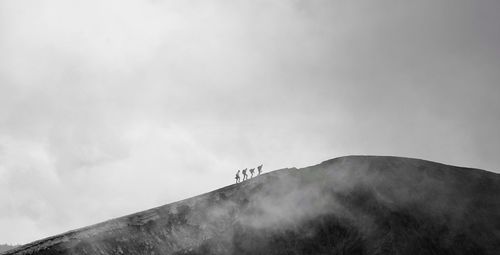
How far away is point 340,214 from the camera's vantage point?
3228cm

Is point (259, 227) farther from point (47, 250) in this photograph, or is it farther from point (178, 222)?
point (47, 250)

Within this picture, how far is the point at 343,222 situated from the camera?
3200 cm

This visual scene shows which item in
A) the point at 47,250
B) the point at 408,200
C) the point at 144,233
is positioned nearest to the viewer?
the point at 47,250

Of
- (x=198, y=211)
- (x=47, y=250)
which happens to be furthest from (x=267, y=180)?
(x=47, y=250)

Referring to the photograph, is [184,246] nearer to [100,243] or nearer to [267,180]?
[100,243]

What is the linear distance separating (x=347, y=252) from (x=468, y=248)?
8.56 metres

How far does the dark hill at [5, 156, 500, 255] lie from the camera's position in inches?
1171

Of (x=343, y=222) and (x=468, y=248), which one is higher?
(x=343, y=222)

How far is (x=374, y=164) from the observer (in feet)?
112

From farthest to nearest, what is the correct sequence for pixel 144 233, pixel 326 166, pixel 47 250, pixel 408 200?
pixel 326 166, pixel 408 200, pixel 144 233, pixel 47 250

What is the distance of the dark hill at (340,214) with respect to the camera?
97.6ft

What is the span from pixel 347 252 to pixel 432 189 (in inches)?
340

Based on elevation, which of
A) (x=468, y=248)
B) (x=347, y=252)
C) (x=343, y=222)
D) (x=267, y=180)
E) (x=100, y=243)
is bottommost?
(x=468, y=248)

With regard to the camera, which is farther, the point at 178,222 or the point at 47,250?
the point at 178,222
